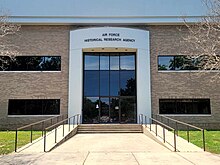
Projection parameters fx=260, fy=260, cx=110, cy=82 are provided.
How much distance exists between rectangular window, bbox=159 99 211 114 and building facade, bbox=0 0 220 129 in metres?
0.09

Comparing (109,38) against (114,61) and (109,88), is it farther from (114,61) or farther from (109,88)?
(109,88)

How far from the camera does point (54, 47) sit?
2325 centimetres

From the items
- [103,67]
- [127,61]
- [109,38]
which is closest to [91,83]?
[103,67]

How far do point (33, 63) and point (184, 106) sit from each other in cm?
1384

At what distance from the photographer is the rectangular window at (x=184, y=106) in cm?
2267

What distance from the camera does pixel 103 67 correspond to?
77.9ft

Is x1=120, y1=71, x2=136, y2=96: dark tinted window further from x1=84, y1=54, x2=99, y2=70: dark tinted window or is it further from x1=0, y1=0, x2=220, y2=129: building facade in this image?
x1=84, y1=54, x2=99, y2=70: dark tinted window

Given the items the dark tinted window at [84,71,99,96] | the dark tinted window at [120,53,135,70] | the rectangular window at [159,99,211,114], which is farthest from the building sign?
the rectangular window at [159,99,211,114]

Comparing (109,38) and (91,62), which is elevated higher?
(109,38)

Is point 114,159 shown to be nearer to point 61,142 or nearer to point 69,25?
point 61,142

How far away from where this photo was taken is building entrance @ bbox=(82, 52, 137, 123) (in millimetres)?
22953

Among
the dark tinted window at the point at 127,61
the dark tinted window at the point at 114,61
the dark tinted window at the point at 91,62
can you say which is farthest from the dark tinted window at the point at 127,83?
the dark tinted window at the point at 91,62

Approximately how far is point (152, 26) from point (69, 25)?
24.8 ft

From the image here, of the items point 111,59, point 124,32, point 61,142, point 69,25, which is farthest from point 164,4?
point 61,142
